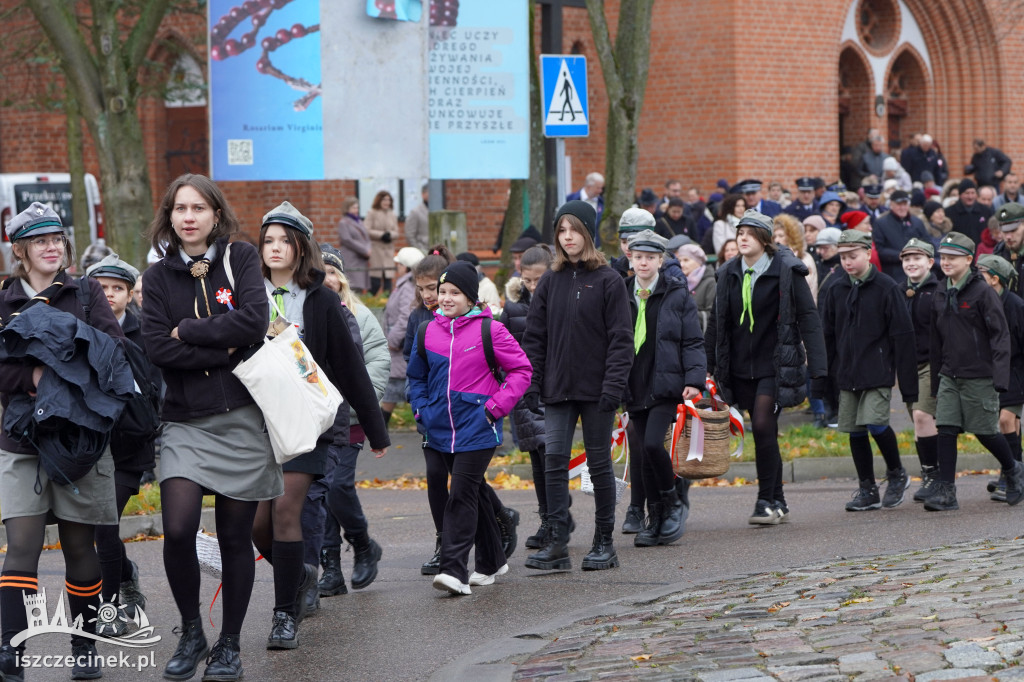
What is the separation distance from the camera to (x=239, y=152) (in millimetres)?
17109

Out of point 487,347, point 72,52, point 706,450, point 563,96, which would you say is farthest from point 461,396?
point 72,52

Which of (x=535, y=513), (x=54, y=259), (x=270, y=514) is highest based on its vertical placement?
(x=54, y=259)

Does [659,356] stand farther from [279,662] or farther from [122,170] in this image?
[122,170]

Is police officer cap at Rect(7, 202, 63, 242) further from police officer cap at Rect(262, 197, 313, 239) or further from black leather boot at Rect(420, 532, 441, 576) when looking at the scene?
black leather boot at Rect(420, 532, 441, 576)

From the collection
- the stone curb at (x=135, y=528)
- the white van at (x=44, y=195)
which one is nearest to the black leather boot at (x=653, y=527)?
the stone curb at (x=135, y=528)

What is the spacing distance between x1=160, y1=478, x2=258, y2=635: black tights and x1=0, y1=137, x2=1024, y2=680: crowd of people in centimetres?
1

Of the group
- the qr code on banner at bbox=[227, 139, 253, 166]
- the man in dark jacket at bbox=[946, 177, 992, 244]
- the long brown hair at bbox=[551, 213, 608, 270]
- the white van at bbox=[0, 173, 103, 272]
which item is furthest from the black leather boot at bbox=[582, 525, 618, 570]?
the white van at bbox=[0, 173, 103, 272]

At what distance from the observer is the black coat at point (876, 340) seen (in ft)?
32.7

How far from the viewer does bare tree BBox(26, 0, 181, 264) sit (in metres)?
16.5

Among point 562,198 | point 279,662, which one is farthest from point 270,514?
point 562,198

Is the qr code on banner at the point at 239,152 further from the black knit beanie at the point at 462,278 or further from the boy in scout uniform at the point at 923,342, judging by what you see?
the black knit beanie at the point at 462,278

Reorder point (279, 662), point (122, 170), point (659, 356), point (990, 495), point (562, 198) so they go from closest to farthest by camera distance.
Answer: point (279, 662)
point (659, 356)
point (990, 495)
point (562, 198)
point (122, 170)

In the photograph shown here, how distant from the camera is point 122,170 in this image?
1680cm

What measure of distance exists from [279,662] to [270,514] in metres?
0.68
